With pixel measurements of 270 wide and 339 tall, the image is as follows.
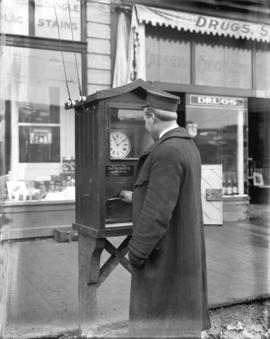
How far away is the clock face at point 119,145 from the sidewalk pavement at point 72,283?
1.47 meters

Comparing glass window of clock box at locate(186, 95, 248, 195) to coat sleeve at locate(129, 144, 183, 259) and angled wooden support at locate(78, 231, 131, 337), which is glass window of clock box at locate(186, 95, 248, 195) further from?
coat sleeve at locate(129, 144, 183, 259)

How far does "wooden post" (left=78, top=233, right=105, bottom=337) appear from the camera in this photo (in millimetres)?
3393

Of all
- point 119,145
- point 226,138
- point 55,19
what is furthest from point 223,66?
point 119,145

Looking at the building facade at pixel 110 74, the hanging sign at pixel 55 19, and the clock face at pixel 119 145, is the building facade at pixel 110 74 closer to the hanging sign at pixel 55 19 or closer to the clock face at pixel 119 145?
the hanging sign at pixel 55 19

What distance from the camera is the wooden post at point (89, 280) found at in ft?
11.1

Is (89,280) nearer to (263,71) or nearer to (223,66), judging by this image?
(223,66)

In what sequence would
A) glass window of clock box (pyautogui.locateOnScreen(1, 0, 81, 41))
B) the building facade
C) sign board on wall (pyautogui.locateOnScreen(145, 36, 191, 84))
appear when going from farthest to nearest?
sign board on wall (pyautogui.locateOnScreen(145, 36, 191, 84))
the building facade
glass window of clock box (pyautogui.locateOnScreen(1, 0, 81, 41))

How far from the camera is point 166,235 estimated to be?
9.25 feet

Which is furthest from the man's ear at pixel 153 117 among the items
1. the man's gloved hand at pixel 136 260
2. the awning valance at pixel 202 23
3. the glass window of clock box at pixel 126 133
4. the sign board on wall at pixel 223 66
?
the sign board on wall at pixel 223 66

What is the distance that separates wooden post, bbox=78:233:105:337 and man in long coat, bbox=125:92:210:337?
0.52m

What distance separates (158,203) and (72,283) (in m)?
2.88

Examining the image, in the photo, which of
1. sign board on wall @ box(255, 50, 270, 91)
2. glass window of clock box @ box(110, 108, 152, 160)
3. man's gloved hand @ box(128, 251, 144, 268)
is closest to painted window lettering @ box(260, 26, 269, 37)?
sign board on wall @ box(255, 50, 270, 91)

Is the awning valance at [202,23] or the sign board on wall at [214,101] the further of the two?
the sign board on wall at [214,101]

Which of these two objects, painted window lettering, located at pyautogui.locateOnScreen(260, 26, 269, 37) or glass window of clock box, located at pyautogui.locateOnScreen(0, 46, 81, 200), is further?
painted window lettering, located at pyautogui.locateOnScreen(260, 26, 269, 37)
